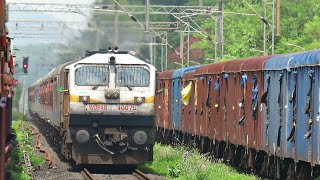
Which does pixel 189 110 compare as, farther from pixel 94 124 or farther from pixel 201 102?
pixel 94 124

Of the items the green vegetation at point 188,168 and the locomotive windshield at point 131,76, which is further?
the locomotive windshield at point 131,76

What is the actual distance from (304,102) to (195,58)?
69.7 m

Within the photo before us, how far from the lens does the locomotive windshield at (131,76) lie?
23.1m

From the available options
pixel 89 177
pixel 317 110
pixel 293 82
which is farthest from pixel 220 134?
pixel 317 110

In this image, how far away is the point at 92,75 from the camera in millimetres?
23188

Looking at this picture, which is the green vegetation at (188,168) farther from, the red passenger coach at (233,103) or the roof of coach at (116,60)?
the roof of coach at (116,60)

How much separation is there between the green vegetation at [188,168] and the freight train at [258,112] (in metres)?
0.71

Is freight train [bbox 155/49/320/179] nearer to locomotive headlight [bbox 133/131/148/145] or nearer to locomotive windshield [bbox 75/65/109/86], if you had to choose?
locomotive headlight [bbox 133/131/148/145]

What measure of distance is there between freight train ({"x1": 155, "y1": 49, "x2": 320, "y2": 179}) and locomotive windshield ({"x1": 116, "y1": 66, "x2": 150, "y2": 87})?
2.33 m

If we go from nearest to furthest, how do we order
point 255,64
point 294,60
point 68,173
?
point 294,60, point 255,64, point 68,173

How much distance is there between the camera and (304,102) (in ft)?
55.4

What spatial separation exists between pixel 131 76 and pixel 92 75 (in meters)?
0.95

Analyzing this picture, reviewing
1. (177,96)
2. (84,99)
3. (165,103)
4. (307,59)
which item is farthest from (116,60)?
(165,103)

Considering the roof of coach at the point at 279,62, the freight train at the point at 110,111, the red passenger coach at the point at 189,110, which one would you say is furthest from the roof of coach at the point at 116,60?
the red passenger coach at the point at 189,110
